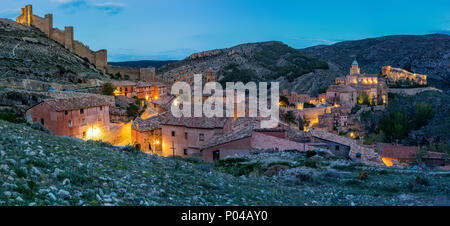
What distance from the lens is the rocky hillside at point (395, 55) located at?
102 m

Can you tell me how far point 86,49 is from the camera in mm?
58312

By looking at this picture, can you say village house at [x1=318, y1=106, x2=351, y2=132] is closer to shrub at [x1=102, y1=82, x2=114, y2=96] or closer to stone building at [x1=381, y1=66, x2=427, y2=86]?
shrub at [x1=102, y1=82, x2=114, y2=96]

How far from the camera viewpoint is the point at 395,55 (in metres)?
126

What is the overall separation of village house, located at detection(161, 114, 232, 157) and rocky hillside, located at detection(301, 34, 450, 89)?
3265 inches

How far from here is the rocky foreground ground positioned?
4.54 meters

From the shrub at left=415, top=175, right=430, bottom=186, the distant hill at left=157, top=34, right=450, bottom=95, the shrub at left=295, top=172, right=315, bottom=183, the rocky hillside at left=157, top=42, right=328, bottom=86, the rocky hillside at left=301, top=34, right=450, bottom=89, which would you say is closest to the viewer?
the shrub at left=415, top=175, right=430, bottom=186

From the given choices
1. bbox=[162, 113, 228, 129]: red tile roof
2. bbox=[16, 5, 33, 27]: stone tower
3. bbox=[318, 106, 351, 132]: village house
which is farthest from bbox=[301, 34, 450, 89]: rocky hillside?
bbox=[162, 113, 228, 129]: red tile roof

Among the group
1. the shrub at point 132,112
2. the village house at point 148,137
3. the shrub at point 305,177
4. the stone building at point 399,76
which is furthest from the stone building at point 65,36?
the stone building at point 399,76

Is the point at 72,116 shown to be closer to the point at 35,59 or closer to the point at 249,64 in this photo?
the point at 35,59

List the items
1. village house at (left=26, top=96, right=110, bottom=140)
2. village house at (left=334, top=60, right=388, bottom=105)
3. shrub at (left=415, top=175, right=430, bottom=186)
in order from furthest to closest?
village house at (left=334, top=60, right=388, bottom=105) < village house at (left=26, top=96, right=110, bottom=140) < shrub at (left=415, top=175, right=430, bottom=186)

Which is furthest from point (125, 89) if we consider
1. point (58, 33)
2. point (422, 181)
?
point (422, 181)

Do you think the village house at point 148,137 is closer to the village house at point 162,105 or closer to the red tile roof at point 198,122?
the red tile roof at point 198,122
